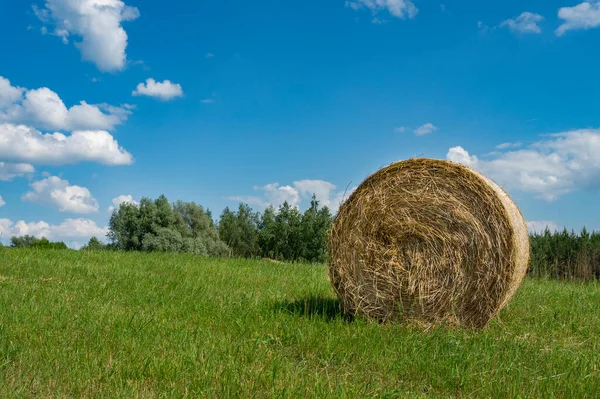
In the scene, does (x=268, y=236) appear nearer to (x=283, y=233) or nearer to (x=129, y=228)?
(x=283, y=233)

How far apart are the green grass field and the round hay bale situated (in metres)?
0.41

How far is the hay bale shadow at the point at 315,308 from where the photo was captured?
785 cm

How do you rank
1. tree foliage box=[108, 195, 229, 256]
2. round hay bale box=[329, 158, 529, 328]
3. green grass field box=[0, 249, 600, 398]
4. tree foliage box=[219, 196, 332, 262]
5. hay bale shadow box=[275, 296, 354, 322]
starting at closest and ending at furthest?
green grass field box=[0, 249, 600, 398]
round hay bale box=[329, 158, 529, 328]
hay bale shadow box=[275, 296, 354, 322]
tree foliage box=[108, 195, 229, 256]
tree foliage box=[219, 196, 332, 262]

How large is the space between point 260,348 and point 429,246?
9.20 ft

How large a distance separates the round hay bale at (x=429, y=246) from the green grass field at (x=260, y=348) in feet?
1.33

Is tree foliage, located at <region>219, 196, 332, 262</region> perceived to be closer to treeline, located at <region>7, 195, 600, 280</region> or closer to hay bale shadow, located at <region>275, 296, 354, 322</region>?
treeline, located at <region>7, 195, 600, 280</region>

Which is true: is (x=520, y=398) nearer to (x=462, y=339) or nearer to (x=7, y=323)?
(x=462, y=339)

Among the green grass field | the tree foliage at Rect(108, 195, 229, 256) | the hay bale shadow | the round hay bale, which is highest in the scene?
the tree foliage at Rect(108, 195, 229, 256)

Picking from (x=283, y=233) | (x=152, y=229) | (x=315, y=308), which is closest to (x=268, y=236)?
(x=283, y=233)

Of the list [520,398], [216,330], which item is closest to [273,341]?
[216,330]

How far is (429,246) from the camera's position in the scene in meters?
7.58

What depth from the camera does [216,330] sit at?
7.02 m

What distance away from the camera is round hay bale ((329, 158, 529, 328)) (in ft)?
24.3

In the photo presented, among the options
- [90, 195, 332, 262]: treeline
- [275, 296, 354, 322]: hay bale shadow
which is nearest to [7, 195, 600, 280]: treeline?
[90, 195, 332, 262]: treeline
